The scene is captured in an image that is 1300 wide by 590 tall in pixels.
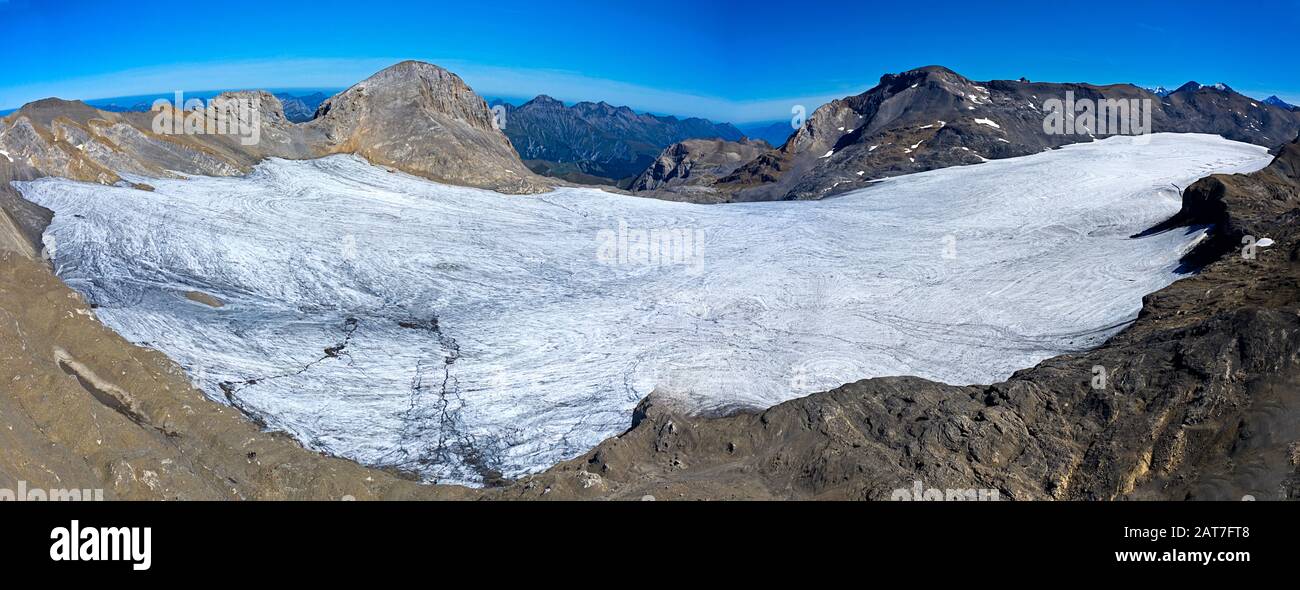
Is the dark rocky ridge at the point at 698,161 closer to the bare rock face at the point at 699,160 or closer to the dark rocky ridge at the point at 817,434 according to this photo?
the bare rock face at the point at 699,160

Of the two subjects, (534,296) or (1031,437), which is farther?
(534,296)

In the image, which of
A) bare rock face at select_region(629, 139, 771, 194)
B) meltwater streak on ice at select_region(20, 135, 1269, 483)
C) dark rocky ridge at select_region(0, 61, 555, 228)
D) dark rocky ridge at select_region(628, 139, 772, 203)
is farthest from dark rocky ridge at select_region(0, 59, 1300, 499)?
bare rock face at select_region(629, 139, 771, 194)

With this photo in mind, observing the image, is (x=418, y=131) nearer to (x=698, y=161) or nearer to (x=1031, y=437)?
(x=1031, y=437)

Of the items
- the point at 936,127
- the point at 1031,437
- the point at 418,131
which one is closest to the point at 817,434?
the point at 1031,437

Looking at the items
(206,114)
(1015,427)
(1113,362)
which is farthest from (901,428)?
(206,114)

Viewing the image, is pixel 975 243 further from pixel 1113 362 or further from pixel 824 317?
pixel 1113 362

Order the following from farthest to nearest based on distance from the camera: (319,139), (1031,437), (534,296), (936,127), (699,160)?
(699,160) → (936,127) → (319,139) → (534,296) → (1031,437)

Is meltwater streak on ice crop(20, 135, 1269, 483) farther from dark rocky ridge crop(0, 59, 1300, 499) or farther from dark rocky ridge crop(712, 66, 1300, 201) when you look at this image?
dark rocky ridge crop(712, 66, 1300, 201)

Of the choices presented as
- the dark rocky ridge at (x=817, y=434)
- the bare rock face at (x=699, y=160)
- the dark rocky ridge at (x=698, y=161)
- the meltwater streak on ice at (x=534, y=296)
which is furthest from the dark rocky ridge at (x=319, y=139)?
the bare rock face at (x=699, y=160)
